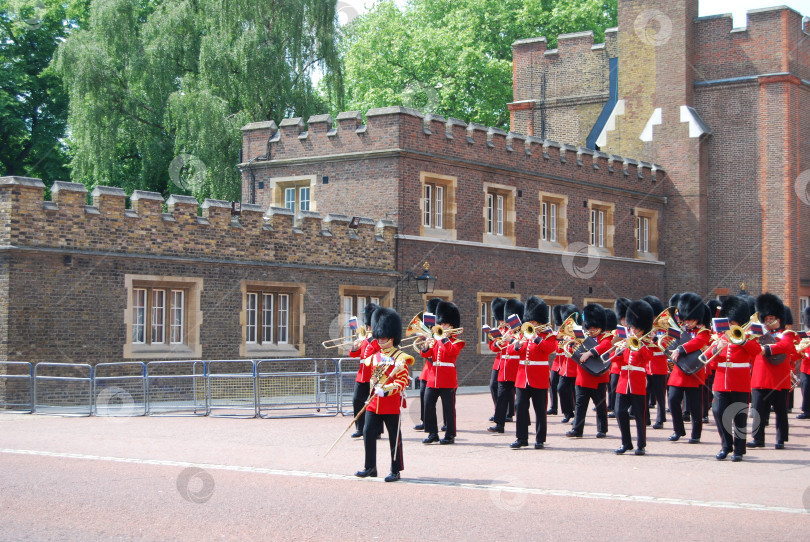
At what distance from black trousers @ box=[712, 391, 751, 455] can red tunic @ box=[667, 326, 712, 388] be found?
5.51ft

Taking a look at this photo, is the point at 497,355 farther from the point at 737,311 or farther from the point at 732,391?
the point at 732,391

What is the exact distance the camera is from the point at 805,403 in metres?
17.6

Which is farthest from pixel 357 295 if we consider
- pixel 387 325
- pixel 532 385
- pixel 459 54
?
pixel 459 54

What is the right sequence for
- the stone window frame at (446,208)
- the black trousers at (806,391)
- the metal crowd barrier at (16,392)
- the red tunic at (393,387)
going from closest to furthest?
the red tunic at (393,387) → the metal crowd barrier at (16,392) → the black trousers at (806,391) → the stone window frame at (446,208)

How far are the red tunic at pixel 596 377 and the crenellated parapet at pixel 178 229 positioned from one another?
27.3 feet

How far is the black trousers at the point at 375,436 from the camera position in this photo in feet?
32.7

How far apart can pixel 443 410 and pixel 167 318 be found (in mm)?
7974

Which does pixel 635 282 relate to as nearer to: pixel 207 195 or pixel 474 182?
pixel 474 182

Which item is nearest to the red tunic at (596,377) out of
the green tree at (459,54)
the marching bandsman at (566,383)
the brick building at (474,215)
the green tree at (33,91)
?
the marching bandsman at (566,383)

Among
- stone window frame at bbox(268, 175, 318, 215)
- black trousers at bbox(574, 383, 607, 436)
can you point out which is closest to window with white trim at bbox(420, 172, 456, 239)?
stone window frame at bbox(268, 175, 318, 215)

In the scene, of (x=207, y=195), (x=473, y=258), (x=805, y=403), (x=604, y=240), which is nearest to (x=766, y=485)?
(x=805, y=403)

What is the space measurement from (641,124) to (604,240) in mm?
4025

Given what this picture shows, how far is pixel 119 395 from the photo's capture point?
1744 cm

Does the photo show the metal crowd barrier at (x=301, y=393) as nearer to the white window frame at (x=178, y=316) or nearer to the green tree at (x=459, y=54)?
the white window frame at (x=178, y=316)
